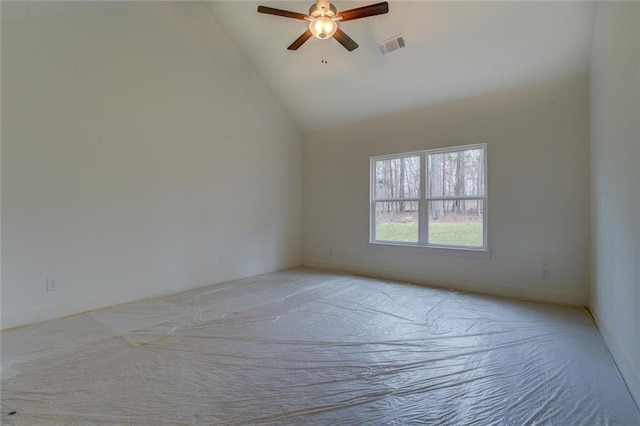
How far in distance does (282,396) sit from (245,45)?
4.55 metres

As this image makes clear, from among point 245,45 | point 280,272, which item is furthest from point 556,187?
point 245,45

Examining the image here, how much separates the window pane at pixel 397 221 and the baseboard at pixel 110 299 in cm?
217

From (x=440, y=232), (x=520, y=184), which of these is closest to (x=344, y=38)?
(x=520, y=184)

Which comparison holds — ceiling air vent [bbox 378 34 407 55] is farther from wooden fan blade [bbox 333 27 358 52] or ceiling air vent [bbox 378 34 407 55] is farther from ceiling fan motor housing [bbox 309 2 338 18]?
ceiling fan motor housing [bbox 309 2 338 18]

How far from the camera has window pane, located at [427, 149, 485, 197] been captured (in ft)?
12.8

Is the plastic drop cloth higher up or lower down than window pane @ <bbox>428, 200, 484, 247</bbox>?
lower down

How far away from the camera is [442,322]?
2.77 metres

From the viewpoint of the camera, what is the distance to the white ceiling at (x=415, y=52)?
299 cm

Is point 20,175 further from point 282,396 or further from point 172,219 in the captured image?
point 282,396

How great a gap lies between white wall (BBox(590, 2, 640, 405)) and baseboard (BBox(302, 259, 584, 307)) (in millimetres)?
395

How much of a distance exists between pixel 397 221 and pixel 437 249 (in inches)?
29.9

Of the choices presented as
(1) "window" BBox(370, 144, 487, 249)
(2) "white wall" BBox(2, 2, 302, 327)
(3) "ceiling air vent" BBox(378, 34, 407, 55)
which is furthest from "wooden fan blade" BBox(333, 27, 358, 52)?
(2) "white wall" BBox(2, 2, 302, 327)

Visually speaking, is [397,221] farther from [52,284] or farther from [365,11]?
[52,284]

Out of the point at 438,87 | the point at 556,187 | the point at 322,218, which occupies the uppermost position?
the point at 438,87
